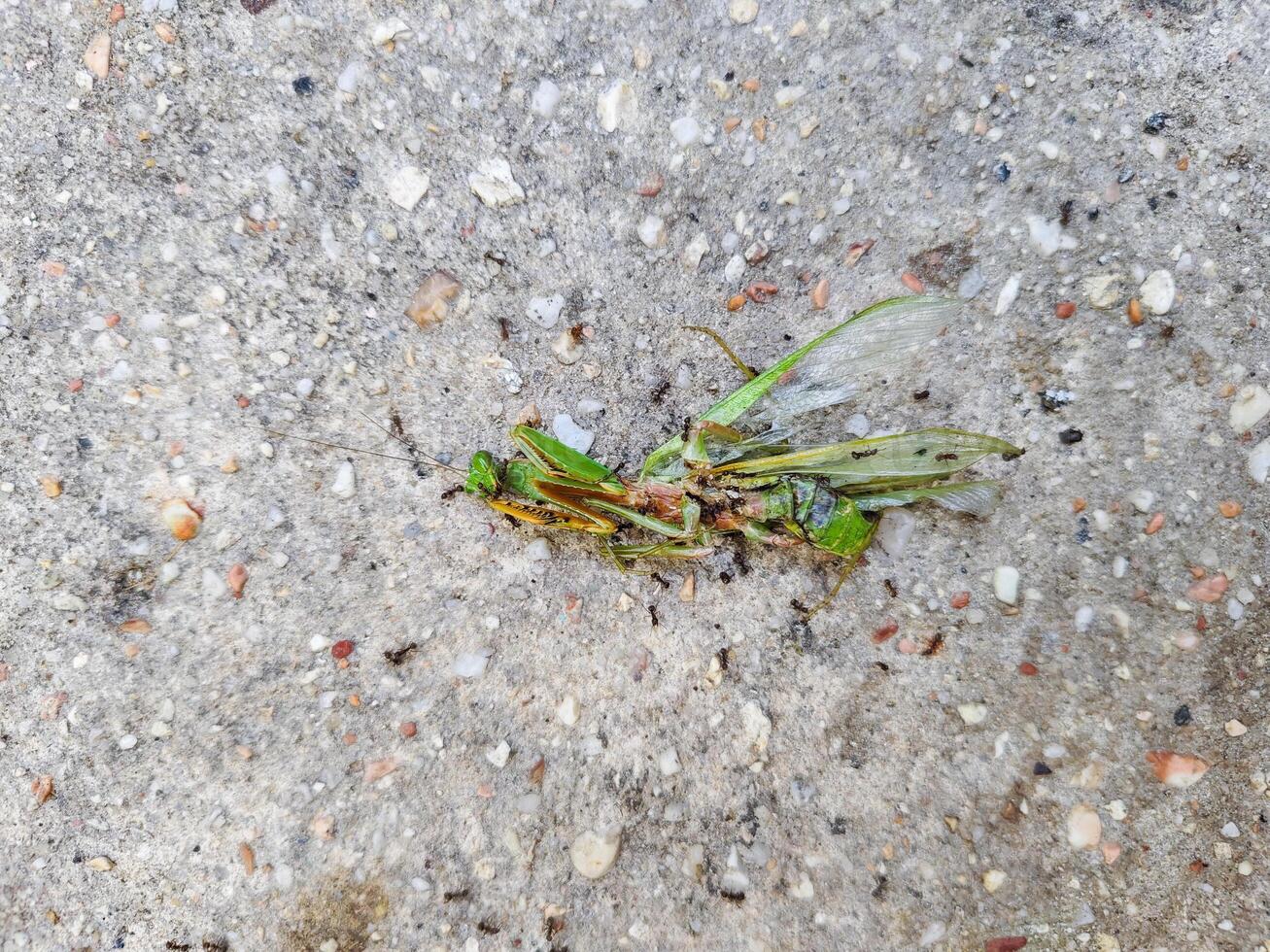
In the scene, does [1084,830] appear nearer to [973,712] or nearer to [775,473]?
[973,712]

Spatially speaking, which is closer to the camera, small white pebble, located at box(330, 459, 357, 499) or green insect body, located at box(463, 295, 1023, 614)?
green insect body, located at box(463, 295, 1023, 614)

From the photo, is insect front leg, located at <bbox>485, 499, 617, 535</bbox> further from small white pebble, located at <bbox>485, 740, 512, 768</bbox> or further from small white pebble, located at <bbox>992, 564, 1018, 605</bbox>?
small white pebble, located at <bbox>992, 564, 1018, 605</bbox>

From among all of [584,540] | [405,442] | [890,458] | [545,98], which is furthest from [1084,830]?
[545,98]

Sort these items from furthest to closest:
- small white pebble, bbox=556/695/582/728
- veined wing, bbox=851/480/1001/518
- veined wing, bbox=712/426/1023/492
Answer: small white pebble, bbox=556/695/582/728 < veined wing, bbox=851/480/1001/518 < veined wing, bbox=712/426/1023/492

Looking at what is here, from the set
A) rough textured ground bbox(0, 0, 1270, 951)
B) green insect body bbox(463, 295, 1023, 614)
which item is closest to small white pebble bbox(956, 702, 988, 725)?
rough textured ground bbox(0, 0, 1270, 951)

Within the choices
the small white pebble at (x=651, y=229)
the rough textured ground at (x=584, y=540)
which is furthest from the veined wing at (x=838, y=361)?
the small white pebble at (x=651, y=229)

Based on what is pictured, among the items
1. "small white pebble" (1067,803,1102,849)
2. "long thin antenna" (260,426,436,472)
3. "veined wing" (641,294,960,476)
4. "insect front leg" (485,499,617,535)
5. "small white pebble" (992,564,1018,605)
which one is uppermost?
"veined wing" (641,294,960,476)
